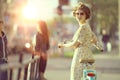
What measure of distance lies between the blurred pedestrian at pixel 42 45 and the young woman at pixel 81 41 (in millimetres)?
880

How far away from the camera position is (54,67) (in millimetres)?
5148

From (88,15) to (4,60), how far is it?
711mm

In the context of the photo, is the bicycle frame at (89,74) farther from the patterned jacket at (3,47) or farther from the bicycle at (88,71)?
the patterned jacket at (3,47)

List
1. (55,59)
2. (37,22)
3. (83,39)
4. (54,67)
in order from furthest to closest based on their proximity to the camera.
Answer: (54,67), (55,59), (37,22), (83,39)

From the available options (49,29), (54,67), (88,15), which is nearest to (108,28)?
(54,67)

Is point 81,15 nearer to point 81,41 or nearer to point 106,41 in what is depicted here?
point 81,41

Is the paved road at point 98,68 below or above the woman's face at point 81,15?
below

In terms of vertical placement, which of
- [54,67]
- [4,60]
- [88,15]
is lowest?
[54,67]

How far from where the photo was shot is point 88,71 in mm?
3199

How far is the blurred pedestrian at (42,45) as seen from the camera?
13.7 ft

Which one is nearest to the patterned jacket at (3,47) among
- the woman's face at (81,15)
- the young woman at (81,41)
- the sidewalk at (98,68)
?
the young woman at (81,41)

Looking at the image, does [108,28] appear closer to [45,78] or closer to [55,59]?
[55,59]

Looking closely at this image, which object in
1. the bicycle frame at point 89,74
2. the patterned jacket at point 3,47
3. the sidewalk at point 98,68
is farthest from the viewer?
the sidewalk at point 98,68

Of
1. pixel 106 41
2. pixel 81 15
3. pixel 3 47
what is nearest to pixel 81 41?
pixel 81 15
